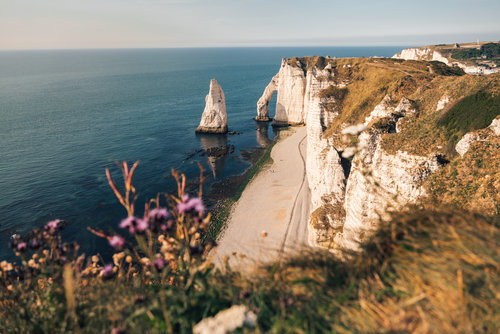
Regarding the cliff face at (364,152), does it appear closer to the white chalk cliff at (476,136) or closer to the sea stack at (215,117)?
the white chalk cliff at (476,136)

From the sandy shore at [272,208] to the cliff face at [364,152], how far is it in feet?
12.9

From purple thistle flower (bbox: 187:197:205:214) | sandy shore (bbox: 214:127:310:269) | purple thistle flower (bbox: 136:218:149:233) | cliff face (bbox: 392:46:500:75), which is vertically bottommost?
sandy shore (bbox: 214:127:310:269)

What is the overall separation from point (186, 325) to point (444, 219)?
14.4 ft

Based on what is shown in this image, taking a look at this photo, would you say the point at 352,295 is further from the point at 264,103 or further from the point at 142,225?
the point at 264,103

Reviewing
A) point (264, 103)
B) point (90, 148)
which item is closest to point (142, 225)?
point (90, 148)

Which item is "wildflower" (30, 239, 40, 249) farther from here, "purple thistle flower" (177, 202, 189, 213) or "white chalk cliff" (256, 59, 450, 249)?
"white chalk cliff" (256, 59, 450, 249)

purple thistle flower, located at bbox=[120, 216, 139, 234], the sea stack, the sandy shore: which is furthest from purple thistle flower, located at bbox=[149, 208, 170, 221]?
the sea stack

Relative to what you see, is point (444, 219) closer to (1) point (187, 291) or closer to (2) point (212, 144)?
(1) point (187, 291)

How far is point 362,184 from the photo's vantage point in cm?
1695

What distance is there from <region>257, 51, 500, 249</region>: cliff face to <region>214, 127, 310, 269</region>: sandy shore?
394cm

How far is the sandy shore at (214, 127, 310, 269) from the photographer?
27.7m

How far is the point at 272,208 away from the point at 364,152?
17.4m

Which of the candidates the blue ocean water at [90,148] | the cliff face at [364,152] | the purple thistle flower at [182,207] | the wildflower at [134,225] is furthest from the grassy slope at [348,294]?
the blue ocean water at [90,148]

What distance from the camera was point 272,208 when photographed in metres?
33.7
